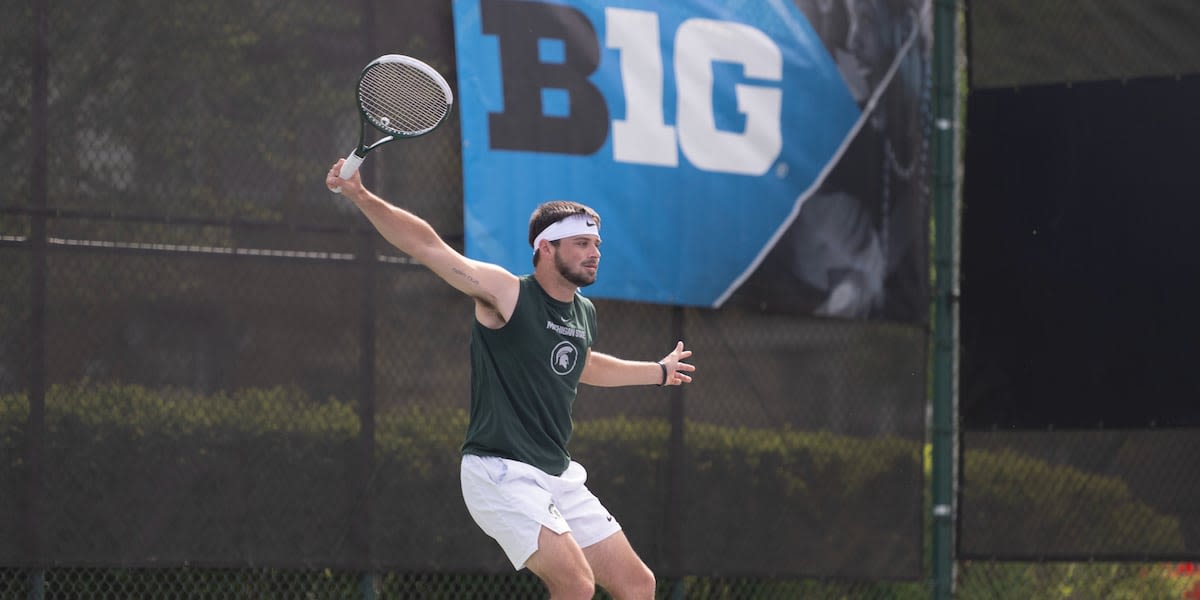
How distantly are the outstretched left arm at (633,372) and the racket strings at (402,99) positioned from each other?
115 centimetres

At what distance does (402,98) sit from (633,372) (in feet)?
4.60

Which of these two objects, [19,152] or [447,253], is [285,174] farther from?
[447,253]

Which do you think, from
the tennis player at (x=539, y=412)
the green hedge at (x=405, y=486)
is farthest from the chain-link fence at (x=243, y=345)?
the tennis player at (x=539, y=412)

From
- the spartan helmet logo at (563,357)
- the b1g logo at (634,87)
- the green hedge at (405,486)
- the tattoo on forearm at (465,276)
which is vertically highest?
the b1g logo at (634,87)

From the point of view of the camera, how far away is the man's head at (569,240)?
5379mm

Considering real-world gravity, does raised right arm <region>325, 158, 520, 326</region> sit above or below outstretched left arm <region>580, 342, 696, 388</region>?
above

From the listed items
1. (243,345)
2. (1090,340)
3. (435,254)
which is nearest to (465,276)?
(435,254)

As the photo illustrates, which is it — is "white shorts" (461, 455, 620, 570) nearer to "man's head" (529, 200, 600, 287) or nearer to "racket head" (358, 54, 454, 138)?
"man's head" (529, 200, 600, 287)

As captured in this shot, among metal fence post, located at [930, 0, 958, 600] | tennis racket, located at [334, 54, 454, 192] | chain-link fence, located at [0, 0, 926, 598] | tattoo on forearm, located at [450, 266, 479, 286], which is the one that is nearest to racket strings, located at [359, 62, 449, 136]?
tennis racket, located at [334, 54, 454, 192]

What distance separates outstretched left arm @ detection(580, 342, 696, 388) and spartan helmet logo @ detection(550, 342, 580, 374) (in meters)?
0.32

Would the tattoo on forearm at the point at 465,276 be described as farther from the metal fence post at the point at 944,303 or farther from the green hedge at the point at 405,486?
the metal fence post at the point at 944,303

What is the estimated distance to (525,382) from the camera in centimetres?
532

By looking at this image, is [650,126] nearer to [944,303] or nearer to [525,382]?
[944,303]

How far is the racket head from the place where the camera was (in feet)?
16.9
